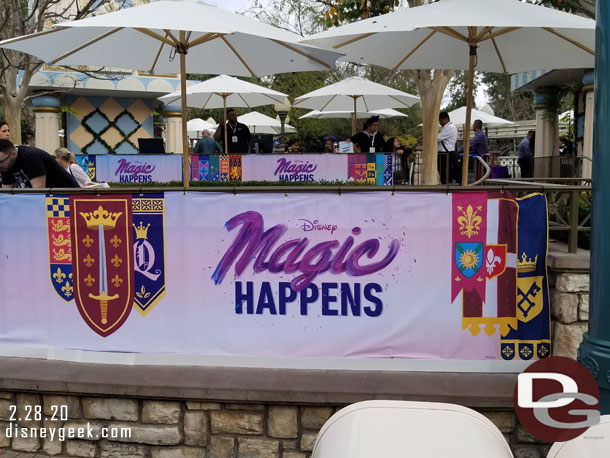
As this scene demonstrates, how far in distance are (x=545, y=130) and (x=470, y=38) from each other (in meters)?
16.6

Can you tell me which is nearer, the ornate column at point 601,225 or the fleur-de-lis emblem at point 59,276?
the ornate column at point 601,225

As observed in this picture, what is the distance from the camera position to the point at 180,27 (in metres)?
5.30

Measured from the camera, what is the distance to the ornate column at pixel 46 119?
24.0 meters

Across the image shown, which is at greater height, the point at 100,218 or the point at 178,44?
the point at 178,44

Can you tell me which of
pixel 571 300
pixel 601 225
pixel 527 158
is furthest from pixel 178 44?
pixel 527 158

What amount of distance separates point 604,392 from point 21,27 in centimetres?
1872

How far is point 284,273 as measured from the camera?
4.86 meters

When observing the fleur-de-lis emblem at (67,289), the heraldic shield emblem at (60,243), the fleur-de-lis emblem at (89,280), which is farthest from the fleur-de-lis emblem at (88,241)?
the fleur-de-lis emblem at (67,289)

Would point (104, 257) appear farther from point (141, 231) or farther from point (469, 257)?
point (469, 257)

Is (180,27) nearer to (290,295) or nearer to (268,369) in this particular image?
(290,295)

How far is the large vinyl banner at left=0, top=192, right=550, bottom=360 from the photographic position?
4.72 metres

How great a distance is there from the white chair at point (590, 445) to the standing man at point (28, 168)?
509 cm

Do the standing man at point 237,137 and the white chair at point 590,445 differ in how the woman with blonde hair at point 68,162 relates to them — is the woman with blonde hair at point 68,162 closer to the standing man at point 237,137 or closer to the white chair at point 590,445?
the standing man at point 237,137

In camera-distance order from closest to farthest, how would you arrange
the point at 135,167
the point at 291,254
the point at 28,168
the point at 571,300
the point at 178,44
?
the point at 571,300 → the point at 291,254 → the point at 28,168 → the point at 178,44 → the point at 135,167
